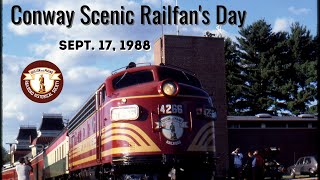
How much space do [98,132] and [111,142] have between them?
172 cm

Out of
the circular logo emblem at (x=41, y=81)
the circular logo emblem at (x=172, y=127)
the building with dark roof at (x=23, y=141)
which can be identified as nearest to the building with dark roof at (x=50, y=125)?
the building with dark roof at (x=23, y=141)

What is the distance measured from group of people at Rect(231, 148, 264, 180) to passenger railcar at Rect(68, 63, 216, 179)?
2.00 metres

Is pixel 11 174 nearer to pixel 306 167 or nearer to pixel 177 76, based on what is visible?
pixel 306 167

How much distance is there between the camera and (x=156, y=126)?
42.0 feet

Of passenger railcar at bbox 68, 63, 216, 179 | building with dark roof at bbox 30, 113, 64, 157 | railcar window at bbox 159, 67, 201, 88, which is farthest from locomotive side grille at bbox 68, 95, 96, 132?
building with dark roof at bbox 30, 113, 64, 157

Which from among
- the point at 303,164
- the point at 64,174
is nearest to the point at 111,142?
the point at 64,174

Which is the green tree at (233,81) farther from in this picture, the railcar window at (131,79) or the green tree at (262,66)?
the railcar window at (131,79)

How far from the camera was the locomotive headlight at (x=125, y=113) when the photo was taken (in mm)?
12934

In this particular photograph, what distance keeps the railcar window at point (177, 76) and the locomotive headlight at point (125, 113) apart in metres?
1.24

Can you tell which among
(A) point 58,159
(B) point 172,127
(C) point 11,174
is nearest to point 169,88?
(B) point 172,127

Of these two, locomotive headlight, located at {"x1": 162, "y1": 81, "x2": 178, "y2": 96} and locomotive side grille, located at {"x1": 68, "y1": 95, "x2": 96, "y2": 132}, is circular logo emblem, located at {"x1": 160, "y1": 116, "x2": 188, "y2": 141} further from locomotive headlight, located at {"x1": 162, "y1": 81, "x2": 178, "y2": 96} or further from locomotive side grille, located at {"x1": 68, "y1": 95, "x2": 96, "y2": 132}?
locomotive side grille, located at {"x1": 68, "y1": 95, "x2": 96, "y2": 132}

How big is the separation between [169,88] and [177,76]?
108 centimetres

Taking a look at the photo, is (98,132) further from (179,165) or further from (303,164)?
(303,164)

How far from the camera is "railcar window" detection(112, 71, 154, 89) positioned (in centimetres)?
1370
